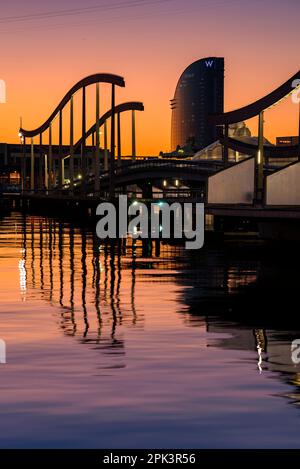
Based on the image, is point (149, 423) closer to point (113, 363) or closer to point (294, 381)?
point (294, 381)

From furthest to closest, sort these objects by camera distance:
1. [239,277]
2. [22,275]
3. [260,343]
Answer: [22,275] → [239,277] → [260,343]

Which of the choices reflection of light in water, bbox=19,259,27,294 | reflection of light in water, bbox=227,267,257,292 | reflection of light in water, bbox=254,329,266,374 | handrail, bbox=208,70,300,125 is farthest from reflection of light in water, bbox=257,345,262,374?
handrail, bbox=208,70,300,125

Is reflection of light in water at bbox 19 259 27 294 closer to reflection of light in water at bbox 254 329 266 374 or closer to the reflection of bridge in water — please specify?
the reflection of bridge in water

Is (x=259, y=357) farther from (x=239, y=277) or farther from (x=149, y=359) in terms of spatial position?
(x=239, y=277)

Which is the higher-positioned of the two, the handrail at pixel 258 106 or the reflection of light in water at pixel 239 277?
the handrail at pixel 258 106

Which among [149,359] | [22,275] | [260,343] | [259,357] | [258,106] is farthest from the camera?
[258,106]

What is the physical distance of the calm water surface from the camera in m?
11.9

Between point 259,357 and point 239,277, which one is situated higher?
point 259,357

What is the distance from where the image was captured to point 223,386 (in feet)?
47.6

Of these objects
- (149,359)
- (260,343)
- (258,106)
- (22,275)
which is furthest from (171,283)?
(258,106)

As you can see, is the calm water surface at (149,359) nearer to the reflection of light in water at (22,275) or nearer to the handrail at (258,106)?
the reflection of light in water at (22,275)

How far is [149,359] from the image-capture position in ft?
55.3

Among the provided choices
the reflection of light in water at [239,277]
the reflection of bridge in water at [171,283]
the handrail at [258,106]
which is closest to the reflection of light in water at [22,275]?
the reflection of bridge in water at [171,283]

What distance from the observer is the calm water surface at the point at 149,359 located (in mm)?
11883
